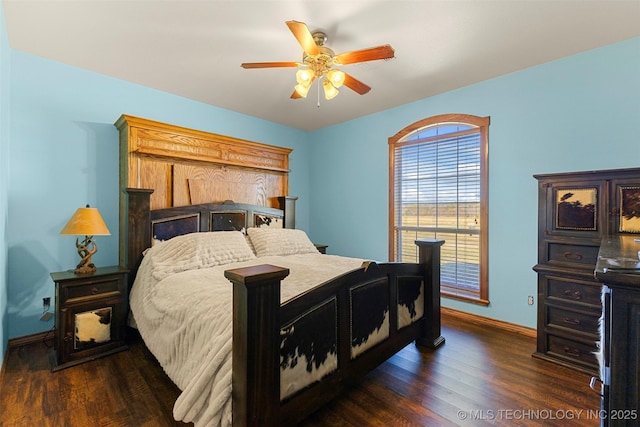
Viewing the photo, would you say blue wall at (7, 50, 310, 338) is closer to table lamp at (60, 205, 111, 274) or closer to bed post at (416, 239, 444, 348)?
table lamp at (60, 205, 111, 274)

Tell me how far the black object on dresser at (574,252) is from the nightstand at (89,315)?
3616 mm

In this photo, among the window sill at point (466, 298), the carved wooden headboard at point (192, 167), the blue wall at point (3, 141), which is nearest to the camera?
the blue wall at point (3, 141)

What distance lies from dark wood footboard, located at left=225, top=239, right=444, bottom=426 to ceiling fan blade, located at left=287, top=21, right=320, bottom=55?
145 cm

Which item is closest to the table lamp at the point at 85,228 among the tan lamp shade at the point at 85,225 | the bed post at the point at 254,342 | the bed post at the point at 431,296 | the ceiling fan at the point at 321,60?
the tan lamp shade at the point at 85,225

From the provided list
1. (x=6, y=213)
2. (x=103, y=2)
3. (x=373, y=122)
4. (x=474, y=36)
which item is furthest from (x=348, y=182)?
(x=6, y=213)

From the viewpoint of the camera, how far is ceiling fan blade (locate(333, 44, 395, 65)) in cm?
191

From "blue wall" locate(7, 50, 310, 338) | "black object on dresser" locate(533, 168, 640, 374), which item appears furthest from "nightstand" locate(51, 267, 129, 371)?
"black object on dresser" locate(533, 168, 640, 374)

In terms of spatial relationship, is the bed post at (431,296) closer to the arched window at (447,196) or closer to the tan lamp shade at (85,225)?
the arched window at (447,196)

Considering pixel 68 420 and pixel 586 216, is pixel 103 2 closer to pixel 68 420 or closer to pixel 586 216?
pixel 68 420

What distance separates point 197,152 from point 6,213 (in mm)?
1715

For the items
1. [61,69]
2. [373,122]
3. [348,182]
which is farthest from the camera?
[348,182]

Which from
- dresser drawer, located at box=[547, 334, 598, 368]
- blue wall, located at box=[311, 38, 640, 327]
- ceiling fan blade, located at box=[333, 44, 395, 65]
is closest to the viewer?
ceiling fan blade, located at box=[333, 44, 395, 65]

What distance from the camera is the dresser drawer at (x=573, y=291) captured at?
219 centimetres

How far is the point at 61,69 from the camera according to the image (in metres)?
2.75
